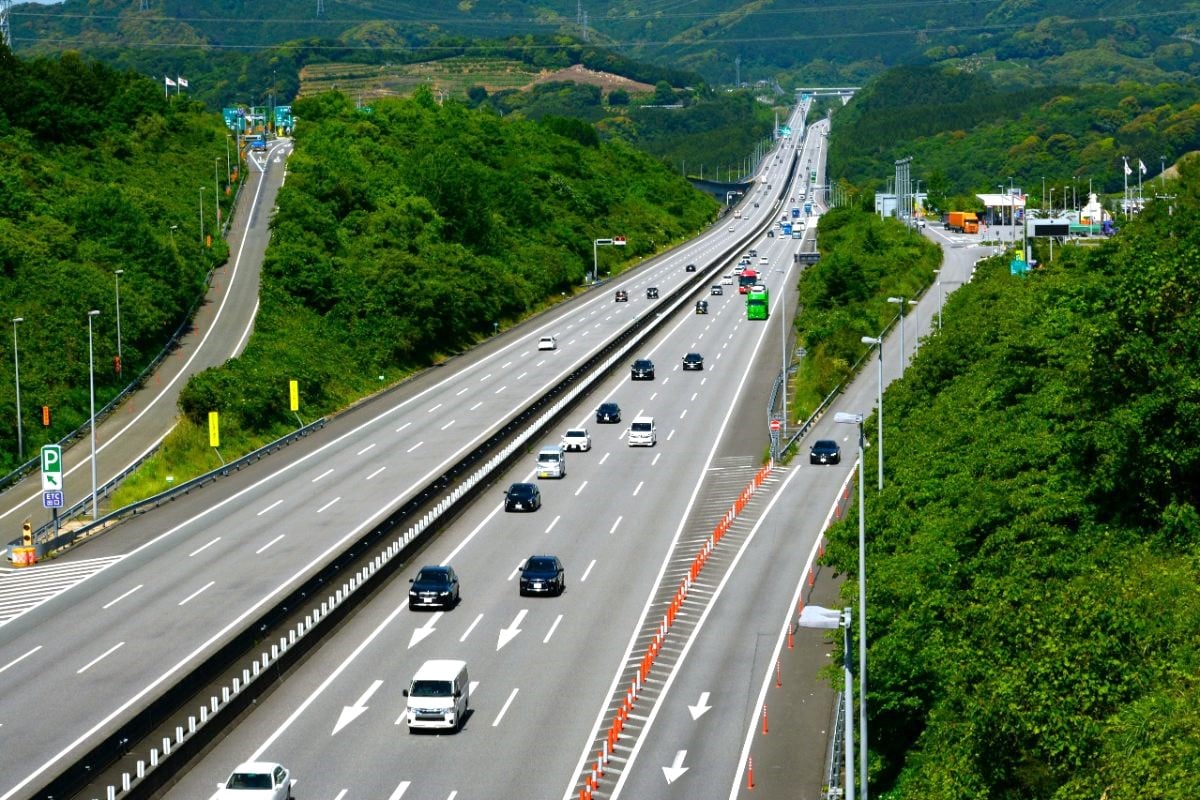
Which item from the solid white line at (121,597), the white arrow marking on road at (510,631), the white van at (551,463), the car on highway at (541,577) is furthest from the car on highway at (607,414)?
the solid white line at (121,597)

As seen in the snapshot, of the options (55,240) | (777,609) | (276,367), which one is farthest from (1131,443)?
(55,240)

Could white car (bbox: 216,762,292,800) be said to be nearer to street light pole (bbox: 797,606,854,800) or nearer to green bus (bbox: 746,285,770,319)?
street light pole (bbox: 797,606,854,800)

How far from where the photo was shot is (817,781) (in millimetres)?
42656

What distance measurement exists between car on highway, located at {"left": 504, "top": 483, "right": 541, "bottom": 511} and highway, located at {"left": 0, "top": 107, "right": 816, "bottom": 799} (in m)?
1.02

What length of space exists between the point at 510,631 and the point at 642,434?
34.9m

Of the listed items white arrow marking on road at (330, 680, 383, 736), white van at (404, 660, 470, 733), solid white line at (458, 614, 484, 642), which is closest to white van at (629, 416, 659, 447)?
solid white line at (458, 614, 484, 642)

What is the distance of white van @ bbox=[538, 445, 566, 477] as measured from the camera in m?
81.6

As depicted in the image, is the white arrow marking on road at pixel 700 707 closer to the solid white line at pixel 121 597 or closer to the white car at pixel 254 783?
the white car at pixel 254 783

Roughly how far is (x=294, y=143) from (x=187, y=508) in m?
120

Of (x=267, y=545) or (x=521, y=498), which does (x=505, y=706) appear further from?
(x=521, y=498)

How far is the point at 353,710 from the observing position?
48.2 meters

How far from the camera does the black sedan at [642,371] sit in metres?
112

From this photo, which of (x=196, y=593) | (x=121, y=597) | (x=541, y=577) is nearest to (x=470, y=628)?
(x=541, y=577)

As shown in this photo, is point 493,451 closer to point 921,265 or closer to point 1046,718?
point 1046,718
